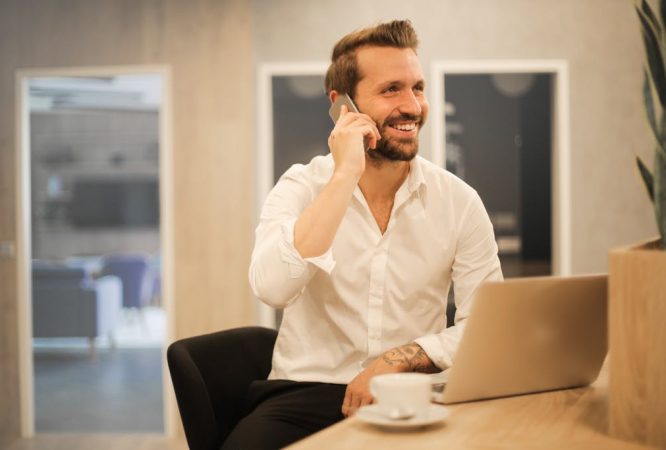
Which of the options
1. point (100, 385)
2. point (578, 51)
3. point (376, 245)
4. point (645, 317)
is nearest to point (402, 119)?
point (376, 245)

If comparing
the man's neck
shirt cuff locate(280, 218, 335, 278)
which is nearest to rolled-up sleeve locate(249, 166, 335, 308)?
shirt cuff locate(280, 218, 335, 278)

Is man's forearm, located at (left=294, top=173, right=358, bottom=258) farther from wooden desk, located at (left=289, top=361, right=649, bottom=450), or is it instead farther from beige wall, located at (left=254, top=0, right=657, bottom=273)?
beige wall, located at (left=254, top=0, right=657, bottom=273)

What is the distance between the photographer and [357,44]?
6.51 feet

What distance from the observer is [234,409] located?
6.32 ft

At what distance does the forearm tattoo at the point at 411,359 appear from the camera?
166 cm

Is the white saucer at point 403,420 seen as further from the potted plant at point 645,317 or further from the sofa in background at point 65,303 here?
the sofa in background at point 65,303

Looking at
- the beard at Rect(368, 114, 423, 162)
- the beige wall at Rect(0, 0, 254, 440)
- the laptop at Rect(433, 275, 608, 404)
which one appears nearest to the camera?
the laptop at Rect(433, 275, 608, 404)

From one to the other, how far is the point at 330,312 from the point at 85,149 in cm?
1301

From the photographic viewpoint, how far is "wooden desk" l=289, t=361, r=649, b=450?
1.06 meters

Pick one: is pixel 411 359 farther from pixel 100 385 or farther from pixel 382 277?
pixel 100 385

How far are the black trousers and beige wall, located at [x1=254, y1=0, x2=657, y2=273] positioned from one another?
3372 millimetres

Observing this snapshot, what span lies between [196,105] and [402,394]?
13.5ft

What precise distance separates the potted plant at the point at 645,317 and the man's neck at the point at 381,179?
3.00ft

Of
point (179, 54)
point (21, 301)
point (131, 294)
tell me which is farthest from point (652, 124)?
point (131, 294)
